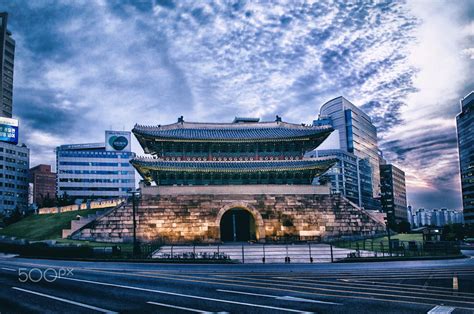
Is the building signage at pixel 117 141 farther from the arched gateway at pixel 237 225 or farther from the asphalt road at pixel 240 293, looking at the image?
the asphalt road at pixel 240 293

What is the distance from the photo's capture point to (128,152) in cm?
11862

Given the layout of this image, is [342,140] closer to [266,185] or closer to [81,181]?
[81,181]

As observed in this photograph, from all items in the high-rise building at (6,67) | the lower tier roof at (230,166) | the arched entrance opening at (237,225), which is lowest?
the arched entrance opening at (237,225)

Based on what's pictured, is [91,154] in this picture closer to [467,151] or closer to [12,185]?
[12,185]

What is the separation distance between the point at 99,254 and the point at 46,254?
432 cm

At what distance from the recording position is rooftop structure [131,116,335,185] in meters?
45.1

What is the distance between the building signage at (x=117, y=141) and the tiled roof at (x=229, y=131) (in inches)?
2870

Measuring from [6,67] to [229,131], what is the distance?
120812 millimetres

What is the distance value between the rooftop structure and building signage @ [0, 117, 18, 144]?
70186mm

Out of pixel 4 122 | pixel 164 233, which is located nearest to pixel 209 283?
pixel 164 233

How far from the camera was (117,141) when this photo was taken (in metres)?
117

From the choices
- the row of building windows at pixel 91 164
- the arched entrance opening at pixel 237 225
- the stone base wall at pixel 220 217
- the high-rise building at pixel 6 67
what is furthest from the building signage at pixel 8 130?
the arched entrance opening at pixel 237 225

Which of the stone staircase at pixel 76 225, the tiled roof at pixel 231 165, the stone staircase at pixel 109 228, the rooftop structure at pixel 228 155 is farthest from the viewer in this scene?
the rooftop structure at pixel 228 155

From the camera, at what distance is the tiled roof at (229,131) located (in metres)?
46.1
